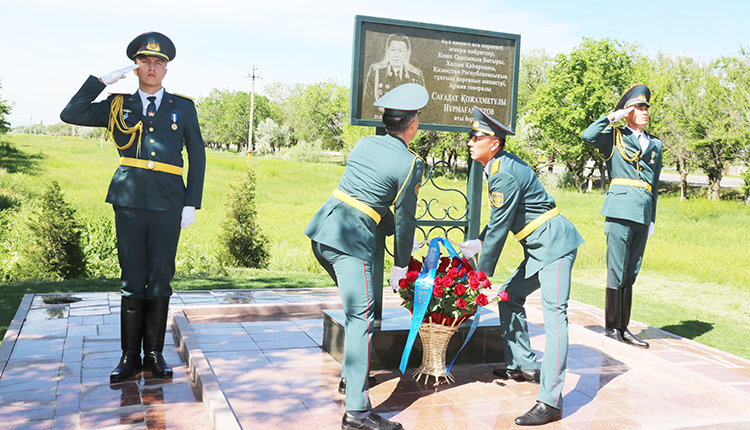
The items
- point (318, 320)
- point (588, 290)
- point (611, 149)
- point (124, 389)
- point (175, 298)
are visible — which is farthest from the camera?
point (588, 290)

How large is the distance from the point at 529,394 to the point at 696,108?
36218 millimetres

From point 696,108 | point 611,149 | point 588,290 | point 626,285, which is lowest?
point 588,290

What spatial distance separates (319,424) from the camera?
3.60 metres

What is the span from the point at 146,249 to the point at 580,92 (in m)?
39.7

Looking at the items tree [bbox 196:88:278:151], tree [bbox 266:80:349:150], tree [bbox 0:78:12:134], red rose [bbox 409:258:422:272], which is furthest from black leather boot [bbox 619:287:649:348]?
tree [bbox 196:88:278:151]

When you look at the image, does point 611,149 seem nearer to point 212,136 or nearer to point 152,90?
point 152,90

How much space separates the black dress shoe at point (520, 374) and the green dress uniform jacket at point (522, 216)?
0.90 metres

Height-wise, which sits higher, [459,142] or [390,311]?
[459,142]

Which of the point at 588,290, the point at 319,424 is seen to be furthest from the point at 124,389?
the point at 588,290

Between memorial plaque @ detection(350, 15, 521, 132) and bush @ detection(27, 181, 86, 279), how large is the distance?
19.9ft

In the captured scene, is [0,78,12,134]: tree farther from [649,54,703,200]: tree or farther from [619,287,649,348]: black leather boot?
[649,54,703,200]: tree

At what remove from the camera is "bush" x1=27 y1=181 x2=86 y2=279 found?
8.81 meters

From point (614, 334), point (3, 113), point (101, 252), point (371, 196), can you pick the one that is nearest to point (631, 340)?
point (614, 334)

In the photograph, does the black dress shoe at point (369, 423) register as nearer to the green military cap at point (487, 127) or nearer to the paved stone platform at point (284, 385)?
the paved stone platform at point (284, 385)
